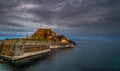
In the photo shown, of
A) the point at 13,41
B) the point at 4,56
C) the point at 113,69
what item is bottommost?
the point at 113,69

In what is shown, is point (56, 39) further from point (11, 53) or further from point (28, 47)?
point (11, 53)

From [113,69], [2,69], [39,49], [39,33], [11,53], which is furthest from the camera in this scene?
[39,33]

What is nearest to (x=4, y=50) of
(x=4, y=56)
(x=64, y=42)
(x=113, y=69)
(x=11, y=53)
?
(x=4, y=56)

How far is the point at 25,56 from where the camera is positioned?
251 feet

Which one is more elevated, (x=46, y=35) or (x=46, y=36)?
(x=46, y=35)

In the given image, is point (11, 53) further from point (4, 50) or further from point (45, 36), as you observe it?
point (45, 36)

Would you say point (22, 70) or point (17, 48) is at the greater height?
point (17, 48)

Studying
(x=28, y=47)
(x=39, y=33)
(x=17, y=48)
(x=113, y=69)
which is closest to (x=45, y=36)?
(x=39, y=33)

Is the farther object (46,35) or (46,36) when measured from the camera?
(46,35)

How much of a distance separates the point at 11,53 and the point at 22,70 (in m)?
21.5

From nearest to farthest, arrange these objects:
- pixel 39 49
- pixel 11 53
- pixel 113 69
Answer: pixel 113 69 < pixel 11 53 < pixel 39 49

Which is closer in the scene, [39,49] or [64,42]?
[39,49]

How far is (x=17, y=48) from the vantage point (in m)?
69.9

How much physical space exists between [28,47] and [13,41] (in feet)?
31.1
